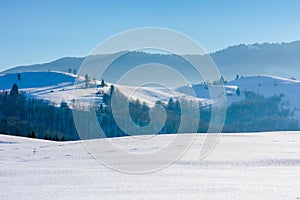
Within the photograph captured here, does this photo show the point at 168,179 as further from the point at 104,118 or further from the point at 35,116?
the point at 35,116

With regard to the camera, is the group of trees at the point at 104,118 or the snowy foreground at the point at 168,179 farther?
the group of trees at the point at 104,118

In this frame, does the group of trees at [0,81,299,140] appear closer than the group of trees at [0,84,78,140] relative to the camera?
Yes

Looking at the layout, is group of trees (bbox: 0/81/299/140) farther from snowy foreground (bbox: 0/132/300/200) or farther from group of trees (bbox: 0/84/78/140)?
snowy foreground (bbox: 0/132/300/200)

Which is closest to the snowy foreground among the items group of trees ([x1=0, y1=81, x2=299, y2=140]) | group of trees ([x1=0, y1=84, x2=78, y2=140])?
group of trees ([x1=0, y1=81, x2=299, y2=140])

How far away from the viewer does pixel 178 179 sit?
10516 millimetres

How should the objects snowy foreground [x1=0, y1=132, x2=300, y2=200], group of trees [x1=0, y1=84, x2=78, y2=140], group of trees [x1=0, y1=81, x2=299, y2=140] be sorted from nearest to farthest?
snowy foreground [x1=0, y1=132, x2=300, y2=200] → group of trees [x1=0, y1=81, x2=299, y2=140] → group of trees [x1=0, y1=84, x2=78, y2=140]

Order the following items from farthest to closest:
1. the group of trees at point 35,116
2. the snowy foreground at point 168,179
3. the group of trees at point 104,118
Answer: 1. the group of trees at point 35,116
2. the group of trees at point 104,118
3. the snowy foreground at point 168,179

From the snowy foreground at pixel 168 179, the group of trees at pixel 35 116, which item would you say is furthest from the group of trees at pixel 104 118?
the snowy foreground at pixel 168 179

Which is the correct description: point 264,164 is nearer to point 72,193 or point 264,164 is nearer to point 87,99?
point 72,193

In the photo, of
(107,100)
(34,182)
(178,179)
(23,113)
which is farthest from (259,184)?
(107,100)

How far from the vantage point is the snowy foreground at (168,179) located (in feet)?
27.3

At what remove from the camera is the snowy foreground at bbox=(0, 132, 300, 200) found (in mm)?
8336

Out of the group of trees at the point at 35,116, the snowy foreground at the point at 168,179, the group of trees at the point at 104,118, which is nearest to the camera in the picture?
the snowy foreground at the point at 168,179

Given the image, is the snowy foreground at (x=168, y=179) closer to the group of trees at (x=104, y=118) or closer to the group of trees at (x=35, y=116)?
the group of trees at (x=104, y=118)
